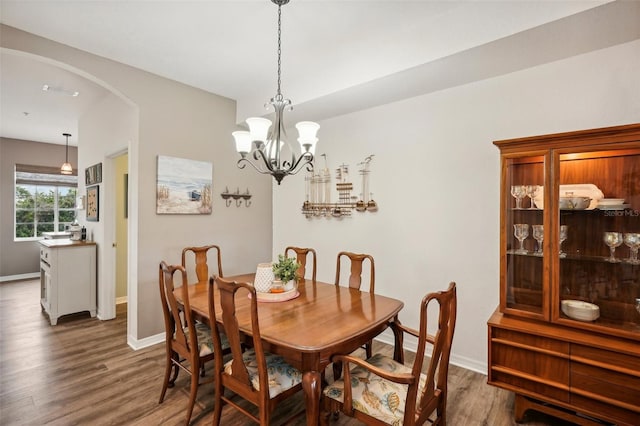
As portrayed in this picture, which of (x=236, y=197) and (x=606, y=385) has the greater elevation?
(x=236, y=197)

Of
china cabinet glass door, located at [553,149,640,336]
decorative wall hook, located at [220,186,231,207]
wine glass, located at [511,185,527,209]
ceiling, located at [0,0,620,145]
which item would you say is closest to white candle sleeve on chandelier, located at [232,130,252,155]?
ceiling, located at [0,0,620,145]

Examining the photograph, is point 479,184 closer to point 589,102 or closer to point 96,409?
point 589,102

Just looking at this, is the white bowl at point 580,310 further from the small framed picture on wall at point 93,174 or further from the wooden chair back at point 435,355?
the small framed picture on wall at point 93,174

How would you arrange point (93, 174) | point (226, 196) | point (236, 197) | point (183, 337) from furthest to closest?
point (93, 174) < point (236, 197) < point (226, 196) < point (183, 337)

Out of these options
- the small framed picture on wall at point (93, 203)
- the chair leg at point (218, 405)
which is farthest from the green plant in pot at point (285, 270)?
the small framed picture on wall at point (93, 203)

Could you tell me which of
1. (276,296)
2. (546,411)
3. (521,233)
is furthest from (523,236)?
(276,296)

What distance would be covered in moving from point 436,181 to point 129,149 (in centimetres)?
318

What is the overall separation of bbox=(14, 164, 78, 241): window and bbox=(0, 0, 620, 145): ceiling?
3.88 m

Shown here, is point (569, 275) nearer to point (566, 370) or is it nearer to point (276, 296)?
point (566, 370)

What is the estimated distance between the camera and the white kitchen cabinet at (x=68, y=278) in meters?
3.84

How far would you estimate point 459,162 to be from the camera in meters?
2.83

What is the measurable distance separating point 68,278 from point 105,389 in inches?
87.3

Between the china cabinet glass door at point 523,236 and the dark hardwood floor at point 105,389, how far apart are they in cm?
76

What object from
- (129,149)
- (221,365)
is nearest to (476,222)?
(221,365)
